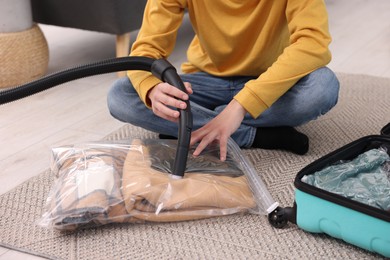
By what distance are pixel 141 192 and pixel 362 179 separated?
0.42 metres

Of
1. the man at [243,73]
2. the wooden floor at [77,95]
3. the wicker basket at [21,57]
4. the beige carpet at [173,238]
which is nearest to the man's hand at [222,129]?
the man at [243,73]

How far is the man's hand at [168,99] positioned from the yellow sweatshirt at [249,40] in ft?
0.26

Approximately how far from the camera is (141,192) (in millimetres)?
1130

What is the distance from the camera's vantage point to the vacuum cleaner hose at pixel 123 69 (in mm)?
1093

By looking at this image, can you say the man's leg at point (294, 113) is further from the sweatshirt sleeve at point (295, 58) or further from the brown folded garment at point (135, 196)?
the brown folded garment at point (135, 196)

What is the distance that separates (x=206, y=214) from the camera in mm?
1146

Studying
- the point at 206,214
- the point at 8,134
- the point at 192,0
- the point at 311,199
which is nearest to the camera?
the point at 311,199

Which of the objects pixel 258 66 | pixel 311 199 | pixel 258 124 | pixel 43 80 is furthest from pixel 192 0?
pixel 311 199

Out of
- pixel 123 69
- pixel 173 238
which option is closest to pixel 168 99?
pixel 123 69

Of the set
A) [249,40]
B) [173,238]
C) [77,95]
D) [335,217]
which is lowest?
[77,95]

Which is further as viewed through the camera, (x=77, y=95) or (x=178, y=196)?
(x=77, y=95)

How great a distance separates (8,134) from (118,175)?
2.01 ft

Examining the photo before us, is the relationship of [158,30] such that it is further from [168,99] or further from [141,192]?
[141,192]

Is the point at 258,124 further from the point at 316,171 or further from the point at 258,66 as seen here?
the point at 316,171
